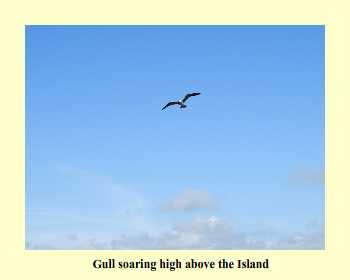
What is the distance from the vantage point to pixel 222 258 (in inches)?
1640
